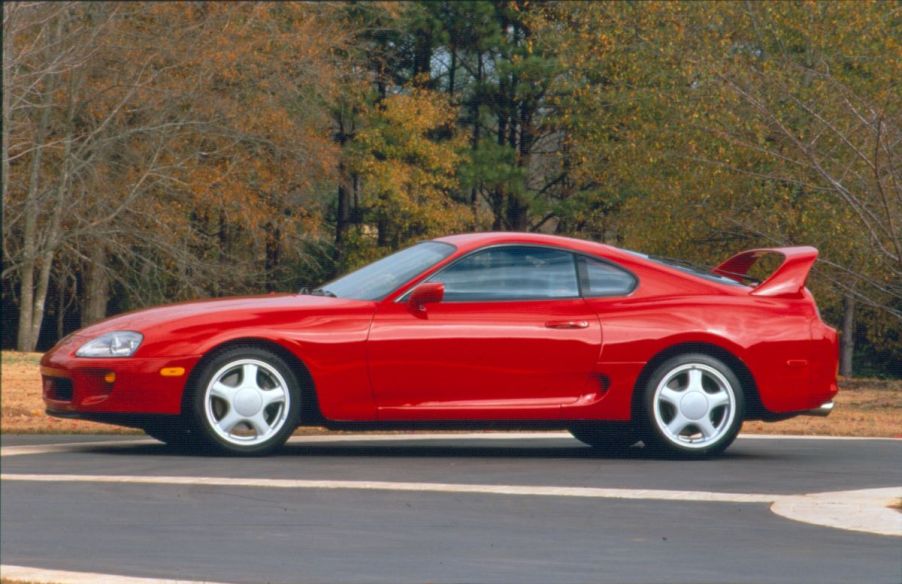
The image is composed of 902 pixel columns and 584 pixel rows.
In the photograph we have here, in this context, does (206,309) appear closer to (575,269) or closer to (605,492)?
→ (575,269)

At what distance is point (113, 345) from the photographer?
33.7ft

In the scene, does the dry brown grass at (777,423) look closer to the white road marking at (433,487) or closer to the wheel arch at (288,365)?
the white road marking at (433,487)

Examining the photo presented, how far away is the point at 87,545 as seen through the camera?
7.32m

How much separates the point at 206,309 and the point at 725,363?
10.6 feet

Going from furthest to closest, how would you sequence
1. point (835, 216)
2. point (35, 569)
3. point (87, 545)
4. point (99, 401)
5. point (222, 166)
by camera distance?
point (222, 166) → point (835, 216) → point (99, 401) → point (87, 545) → point (35, 569)

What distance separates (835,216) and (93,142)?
1365 centimetres

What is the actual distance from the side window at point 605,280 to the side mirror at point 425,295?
97 centimetres

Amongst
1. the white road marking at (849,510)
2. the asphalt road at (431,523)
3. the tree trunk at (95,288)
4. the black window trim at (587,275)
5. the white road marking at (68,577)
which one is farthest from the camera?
the tree trunk at (95,288)

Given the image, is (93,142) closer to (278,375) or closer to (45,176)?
(45,176)

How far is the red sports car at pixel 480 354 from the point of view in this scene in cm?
1025

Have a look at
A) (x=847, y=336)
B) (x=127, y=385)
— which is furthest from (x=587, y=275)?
(x=847, y=336)

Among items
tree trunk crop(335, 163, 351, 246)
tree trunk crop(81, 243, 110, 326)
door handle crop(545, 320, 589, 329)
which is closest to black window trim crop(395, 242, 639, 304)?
door handle crop(545, 320, 589, 329)

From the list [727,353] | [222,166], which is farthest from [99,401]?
[222,166]

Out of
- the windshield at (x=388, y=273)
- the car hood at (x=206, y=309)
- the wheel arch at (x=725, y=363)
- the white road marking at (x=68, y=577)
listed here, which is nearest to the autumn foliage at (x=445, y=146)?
the car hood at (x=206, y=309)
